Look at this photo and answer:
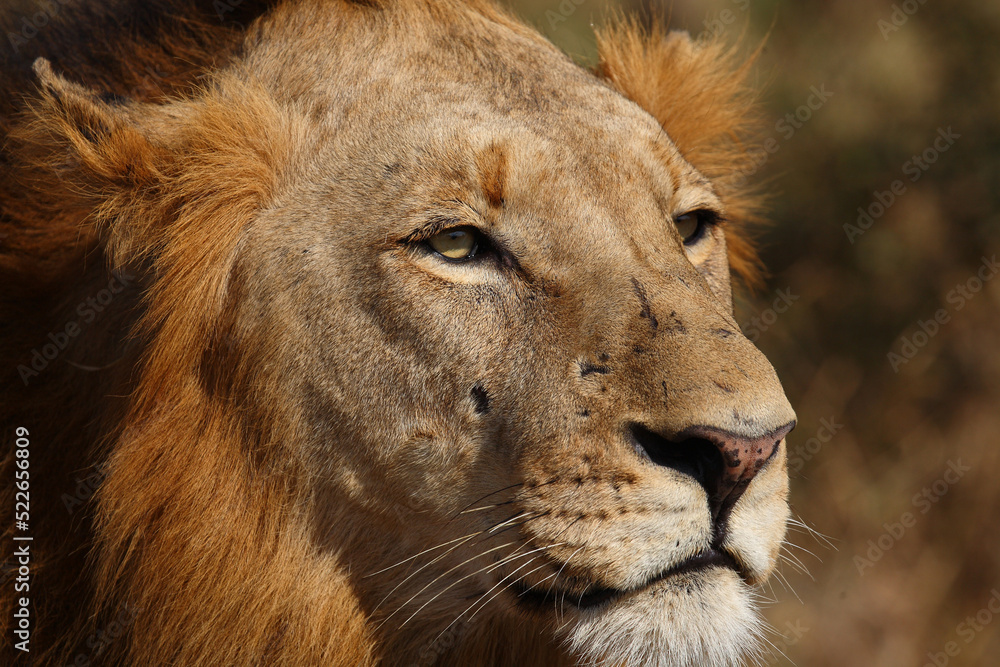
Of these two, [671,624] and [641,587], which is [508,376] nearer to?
[641,587]

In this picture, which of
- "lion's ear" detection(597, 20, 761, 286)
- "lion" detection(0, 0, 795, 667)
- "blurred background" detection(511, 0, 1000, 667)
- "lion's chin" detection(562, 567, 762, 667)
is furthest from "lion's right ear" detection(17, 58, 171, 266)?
"blurred background" detection(511, 0, 1000, 667)

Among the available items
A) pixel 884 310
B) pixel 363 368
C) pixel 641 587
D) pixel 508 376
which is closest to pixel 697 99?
pixel 508 376

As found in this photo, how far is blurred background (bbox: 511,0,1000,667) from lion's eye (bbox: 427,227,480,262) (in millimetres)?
3993

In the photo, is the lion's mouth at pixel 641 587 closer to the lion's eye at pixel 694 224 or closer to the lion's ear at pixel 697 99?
the lion's eye at pixel 694 224

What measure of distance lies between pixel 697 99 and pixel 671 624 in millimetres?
2139

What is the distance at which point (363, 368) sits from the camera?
96.6 inches

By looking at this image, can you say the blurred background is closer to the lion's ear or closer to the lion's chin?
the lion's ear

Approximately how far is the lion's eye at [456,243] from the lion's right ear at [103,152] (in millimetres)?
789

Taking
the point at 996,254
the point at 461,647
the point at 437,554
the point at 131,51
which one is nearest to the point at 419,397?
the point at 437,554

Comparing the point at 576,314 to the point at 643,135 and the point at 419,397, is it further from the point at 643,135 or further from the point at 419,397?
the point at 643,135

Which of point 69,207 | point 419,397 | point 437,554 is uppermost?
point 419,397

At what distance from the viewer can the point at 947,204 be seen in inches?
272

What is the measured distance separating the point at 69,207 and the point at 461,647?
69.2 inches

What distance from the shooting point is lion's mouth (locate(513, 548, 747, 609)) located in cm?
214
